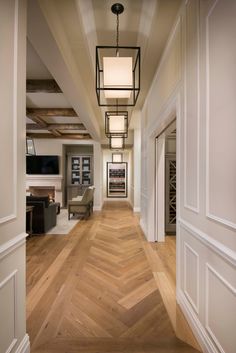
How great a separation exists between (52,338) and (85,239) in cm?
308

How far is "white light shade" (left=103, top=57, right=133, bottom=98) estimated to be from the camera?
7.86 feet

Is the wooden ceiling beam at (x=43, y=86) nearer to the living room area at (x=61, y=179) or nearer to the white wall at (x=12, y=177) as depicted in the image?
the living room area at (x=61, y=179)

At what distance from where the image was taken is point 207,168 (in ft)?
5.65

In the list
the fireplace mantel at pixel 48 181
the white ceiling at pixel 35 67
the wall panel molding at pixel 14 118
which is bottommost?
the fireplace mantel at pixel 48 181

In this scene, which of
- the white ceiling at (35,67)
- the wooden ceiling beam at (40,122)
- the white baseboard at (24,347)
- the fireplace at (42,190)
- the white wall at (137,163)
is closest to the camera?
the white baseboard at (24,347)

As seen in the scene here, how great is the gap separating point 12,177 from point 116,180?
11960 millimetres

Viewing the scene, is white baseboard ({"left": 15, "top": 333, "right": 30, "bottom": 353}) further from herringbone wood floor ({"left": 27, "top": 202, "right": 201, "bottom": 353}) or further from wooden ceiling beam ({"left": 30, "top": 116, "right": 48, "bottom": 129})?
wooden ceiling beam ({"left": 30, "top": 116, "right": 48, "bottom": 129})

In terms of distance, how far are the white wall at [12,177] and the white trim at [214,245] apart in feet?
4.26

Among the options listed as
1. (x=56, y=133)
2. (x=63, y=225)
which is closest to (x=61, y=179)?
(x=56, y=133)

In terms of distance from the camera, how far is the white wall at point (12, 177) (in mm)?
1380

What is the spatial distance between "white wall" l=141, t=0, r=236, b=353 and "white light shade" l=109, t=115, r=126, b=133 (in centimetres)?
182

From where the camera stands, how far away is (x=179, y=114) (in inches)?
95.2

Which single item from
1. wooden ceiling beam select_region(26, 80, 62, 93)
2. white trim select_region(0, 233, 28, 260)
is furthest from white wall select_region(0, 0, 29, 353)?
wooden ceiling beam select_region(26, 80, 62, 93)

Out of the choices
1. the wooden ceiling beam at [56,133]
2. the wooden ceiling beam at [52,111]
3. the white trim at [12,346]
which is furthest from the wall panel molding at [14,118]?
the wooden ceiling beam at [56,133]
